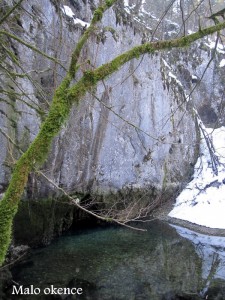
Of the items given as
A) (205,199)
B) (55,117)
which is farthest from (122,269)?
(205,199)

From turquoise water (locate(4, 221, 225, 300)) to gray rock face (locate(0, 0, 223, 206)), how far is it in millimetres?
1986

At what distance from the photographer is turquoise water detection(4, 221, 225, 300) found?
24.4ft

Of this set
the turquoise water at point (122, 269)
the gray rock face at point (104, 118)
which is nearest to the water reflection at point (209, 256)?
the turquoise water at point (122, 269)

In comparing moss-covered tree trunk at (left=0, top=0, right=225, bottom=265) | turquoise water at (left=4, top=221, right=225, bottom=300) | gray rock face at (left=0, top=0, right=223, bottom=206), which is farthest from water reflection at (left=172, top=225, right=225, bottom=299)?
moss-covered tree trunk at (left=0, top=0, right=225, bottom=265)

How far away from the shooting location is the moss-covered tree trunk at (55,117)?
109 inches

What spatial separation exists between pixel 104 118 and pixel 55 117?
25.3ft

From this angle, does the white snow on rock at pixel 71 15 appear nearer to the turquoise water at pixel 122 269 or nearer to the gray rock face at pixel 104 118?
the gray rock face at pixel 104 118

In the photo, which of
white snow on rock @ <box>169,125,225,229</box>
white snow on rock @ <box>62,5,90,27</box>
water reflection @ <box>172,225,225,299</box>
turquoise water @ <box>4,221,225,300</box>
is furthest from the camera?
white snow on rock @ <box>169,125,225,229</box>

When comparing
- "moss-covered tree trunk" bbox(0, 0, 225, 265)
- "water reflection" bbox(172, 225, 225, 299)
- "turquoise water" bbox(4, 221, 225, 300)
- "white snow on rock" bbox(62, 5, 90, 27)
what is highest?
"white snow on rock" bbox(62, 5, 90, 27)

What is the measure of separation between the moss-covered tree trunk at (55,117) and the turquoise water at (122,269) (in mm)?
4739

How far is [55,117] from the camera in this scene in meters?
3.04

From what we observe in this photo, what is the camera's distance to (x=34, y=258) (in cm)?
941

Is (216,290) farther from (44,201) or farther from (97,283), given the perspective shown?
(44,201)

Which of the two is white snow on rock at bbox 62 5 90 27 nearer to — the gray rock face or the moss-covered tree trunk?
the gray rock face
